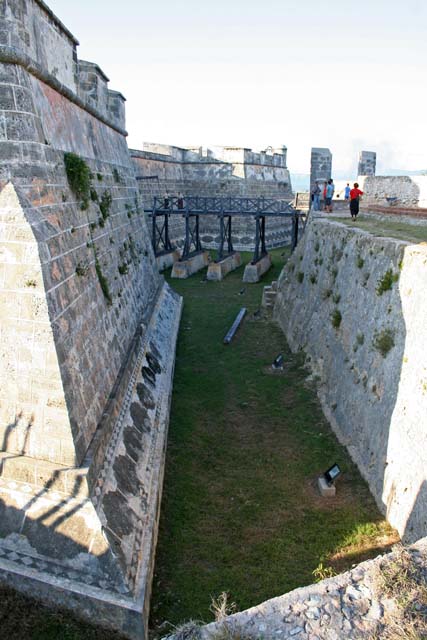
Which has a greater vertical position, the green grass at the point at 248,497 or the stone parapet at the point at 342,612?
the stone parapet at the point at 342,612

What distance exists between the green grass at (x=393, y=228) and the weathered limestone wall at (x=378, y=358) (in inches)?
20.6

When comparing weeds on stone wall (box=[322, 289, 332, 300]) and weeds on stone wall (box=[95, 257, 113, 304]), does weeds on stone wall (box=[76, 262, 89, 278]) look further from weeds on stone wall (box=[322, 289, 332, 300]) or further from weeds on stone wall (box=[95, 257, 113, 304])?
weeds on stone wall (box=[322, 289, 332, 300])

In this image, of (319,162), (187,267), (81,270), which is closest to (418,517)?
(81,270)

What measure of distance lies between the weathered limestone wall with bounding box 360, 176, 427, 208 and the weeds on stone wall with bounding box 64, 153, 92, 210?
44.3ft

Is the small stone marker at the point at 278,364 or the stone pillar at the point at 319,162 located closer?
the small stone marker at the point at 278,364

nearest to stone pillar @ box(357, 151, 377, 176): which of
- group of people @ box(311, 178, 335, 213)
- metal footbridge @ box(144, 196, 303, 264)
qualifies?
metal footbridge @ box(144, 196, 303, 264)

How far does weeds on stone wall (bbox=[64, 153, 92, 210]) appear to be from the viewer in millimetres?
7625

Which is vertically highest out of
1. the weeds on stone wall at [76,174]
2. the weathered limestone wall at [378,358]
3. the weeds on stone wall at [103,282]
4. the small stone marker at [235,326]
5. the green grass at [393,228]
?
the weeds on stone wall at [76,174]

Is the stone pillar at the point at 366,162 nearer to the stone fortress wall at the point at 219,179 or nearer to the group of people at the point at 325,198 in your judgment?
the group of people at the point at 325,198

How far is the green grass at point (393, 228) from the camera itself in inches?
389

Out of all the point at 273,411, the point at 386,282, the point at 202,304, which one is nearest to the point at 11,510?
the point at 273,411

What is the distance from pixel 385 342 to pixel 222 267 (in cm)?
1572

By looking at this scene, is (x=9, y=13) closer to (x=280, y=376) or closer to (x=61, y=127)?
(x=61, y=127)

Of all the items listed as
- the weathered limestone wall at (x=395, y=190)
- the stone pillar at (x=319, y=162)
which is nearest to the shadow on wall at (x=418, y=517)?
the weathered limestone wall at (x=395, y=190)
